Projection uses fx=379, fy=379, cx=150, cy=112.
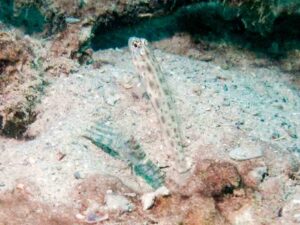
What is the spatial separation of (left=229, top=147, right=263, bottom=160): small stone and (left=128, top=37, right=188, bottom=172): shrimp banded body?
2.02 feet

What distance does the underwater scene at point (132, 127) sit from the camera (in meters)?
3.93

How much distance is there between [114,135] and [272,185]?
6.31 feet

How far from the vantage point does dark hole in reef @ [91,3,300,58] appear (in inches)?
305

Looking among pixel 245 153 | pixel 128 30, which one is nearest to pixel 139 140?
pixel 245 153

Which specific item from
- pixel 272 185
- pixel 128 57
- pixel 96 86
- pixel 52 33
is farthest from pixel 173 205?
pixel 52 33

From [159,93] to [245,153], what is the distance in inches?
54.1

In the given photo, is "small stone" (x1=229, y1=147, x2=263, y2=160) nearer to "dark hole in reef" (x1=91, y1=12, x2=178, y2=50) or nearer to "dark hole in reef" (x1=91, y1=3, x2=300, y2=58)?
"dark hole in reef" (x1=91, y1=12, x2=178, y2=50)

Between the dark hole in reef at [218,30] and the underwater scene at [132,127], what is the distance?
0.35 metres

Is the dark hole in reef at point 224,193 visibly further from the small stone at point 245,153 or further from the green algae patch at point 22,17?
the green algae patch at point 22,17

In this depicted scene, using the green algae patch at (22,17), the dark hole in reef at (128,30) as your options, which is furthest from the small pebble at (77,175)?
the green algae patch at (22,17)

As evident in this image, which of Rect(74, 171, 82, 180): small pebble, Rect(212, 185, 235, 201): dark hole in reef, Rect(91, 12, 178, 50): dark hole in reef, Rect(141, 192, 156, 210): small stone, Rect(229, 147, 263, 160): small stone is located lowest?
Rect(141, 192, 156, 210): small stone

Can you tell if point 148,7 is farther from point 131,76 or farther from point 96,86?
point 96,86

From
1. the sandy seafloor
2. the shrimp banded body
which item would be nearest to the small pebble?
the sandy seafloor

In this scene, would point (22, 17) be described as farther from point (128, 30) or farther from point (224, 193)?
point (224, 193)
